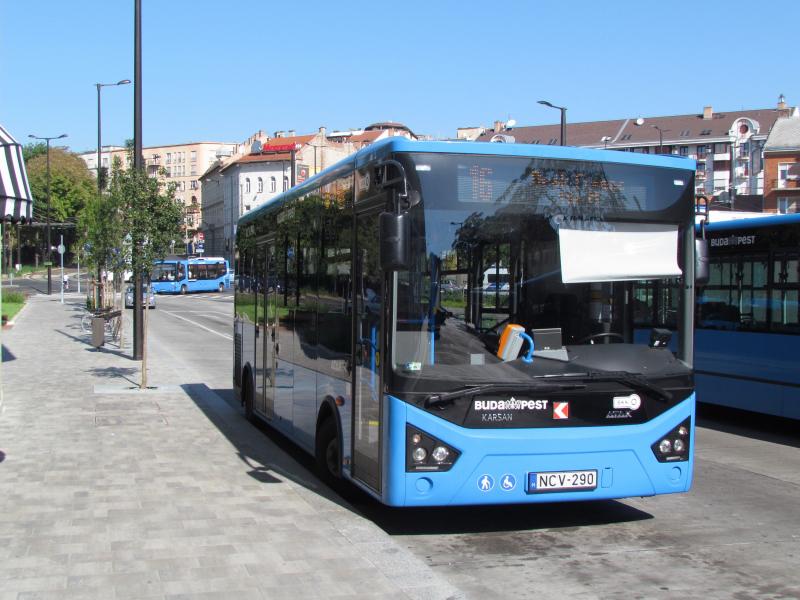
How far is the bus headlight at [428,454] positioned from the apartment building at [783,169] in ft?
296

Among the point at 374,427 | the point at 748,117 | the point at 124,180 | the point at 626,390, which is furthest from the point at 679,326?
the point at 748,117

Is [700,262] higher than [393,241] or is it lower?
lower

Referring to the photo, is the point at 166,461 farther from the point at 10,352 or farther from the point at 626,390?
the point at 10,352

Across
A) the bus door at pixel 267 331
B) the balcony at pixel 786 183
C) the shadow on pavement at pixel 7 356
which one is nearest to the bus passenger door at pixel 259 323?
the bus door at pixel 267 331

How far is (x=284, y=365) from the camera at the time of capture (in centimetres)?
1035

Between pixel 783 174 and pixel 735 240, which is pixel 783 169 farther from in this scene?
pixel 735 240

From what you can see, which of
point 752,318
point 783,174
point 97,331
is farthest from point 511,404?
point 783,174

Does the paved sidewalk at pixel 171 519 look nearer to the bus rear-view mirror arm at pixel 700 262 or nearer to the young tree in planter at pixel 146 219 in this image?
the bus rear-view mirror arm at pixel 700 262

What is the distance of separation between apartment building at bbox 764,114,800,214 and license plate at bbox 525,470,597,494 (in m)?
89.5

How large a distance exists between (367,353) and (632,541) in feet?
7.98

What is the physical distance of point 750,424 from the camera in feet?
45.8

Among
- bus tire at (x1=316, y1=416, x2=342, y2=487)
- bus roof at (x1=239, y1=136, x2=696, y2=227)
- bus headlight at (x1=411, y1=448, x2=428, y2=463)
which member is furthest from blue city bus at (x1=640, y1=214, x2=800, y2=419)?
bus headlight at (x1=411, y1=448, x2=428, y2=463)

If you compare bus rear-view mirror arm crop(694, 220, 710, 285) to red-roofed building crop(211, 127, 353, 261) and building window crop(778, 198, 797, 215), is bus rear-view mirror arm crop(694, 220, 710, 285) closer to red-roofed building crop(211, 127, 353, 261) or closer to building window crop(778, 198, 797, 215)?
building window crop(778, 198, 797, 215)

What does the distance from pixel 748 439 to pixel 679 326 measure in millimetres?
6090
